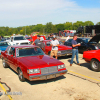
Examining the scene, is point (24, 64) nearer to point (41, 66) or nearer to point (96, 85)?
point (41, 66)

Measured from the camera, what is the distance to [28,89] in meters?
4.90

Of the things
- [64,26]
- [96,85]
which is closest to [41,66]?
[96,85]

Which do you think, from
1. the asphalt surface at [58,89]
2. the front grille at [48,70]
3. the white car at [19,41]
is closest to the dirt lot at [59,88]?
the asphalt surface at [58,89]

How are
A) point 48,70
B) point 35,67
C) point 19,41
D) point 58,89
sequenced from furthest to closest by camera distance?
point 19,41 < point 48,70 < point 35,67 < point 58,89

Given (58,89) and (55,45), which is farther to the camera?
(55,45)

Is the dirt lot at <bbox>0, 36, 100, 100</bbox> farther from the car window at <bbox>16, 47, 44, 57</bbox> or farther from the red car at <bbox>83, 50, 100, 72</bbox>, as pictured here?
the car window at <bbox>16, 47, 44, 57</bbox>

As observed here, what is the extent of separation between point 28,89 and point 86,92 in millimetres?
1915

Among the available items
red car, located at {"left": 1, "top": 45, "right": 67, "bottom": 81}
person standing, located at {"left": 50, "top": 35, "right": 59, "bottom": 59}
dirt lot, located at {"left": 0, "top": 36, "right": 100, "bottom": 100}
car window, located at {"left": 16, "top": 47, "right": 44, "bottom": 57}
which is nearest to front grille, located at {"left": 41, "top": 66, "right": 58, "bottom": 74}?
red car, located at {"left": 1, "top": 45, "right": 67, "bottom": 81}

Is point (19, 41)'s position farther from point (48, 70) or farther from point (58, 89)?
point (58, 89)

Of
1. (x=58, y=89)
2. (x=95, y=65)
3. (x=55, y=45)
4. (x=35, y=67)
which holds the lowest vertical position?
(x=58, y=89)

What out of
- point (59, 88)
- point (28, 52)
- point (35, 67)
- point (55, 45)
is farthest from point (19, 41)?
point (59, 88)

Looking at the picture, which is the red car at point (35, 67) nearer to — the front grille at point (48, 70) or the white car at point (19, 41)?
the front grille at point (48, 70)

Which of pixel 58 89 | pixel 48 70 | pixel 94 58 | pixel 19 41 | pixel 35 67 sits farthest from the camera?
pixel 19 41

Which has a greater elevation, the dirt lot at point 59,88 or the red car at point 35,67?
the red car at point 35,67
